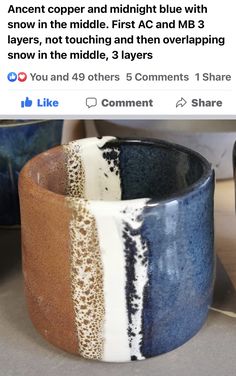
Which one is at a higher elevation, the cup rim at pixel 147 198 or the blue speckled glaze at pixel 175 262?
the cup rim at pixel 147 198

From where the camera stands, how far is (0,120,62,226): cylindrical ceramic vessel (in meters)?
0.49

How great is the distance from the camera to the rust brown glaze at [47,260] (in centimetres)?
34

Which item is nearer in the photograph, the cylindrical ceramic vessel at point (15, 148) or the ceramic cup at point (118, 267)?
the ceramic cup at point (118, 267)

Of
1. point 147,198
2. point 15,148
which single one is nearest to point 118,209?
point 147,198

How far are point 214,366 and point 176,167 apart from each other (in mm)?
130

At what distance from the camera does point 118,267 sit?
0.33m
